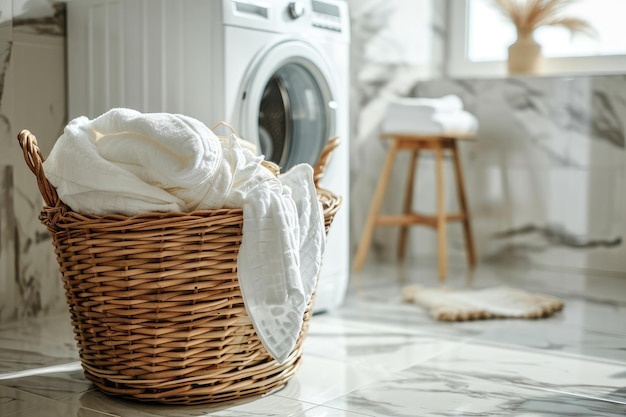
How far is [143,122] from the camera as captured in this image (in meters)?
1.42

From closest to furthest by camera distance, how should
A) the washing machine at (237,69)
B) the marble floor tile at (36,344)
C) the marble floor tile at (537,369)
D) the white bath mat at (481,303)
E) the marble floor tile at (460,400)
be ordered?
the marble floor tile at (460,400) → the marble floor tile at (537,369) → the marble floor tile at (36,344) → the washing machine at (237,69) → the white bath mat at (481,303)

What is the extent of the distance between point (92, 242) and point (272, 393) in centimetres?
48

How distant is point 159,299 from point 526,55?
7.99ft

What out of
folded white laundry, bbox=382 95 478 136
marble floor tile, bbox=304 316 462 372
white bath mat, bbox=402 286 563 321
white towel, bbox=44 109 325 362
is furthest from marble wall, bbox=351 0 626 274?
white towel, bbox=44 109 325 362

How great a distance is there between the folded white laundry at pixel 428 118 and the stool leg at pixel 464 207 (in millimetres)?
112

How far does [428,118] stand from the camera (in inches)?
120

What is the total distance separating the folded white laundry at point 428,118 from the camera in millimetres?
3039

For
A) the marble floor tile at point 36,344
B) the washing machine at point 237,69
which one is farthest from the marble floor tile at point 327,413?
the washing machine at point 237,69

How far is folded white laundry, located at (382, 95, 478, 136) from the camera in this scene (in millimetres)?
3039

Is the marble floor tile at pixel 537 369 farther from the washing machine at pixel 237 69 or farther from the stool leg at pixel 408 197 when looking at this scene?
the stool leg at pixel 408 197

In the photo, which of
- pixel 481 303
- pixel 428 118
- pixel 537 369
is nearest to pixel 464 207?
pixel 428 118

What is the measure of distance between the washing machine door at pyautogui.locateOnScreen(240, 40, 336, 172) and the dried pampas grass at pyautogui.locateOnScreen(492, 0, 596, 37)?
4.66 feet

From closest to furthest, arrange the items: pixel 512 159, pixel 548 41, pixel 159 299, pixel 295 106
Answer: pixel 159 299 < pixel 295 106 < pixel 512 159 < pixel 548 41

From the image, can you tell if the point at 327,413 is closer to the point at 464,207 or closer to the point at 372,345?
the point at 372,345
